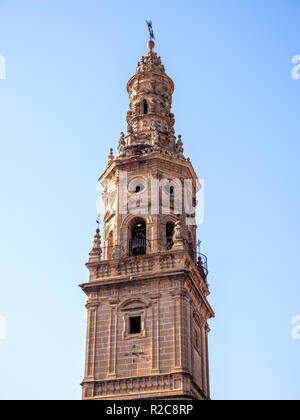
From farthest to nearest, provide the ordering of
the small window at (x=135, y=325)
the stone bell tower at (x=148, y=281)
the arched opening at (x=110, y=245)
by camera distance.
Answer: the arched opening at (x=110, y=245), the small window at (x=135, y=325), the stone bell tower at (x=148, y=281)

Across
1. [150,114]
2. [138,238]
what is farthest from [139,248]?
[150,114]

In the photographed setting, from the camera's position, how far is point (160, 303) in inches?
1558

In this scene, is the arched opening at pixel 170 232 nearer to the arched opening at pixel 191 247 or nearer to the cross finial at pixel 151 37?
the arched opening at pixel 191 247

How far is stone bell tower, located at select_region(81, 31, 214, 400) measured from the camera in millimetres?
38125

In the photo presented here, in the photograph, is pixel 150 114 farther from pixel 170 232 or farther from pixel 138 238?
pixel 138 238

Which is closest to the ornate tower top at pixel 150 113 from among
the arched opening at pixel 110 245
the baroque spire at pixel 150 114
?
the baroque spire at pixel 150 114

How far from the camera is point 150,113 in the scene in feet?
157

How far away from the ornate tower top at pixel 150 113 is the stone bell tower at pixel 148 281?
9 centimetres

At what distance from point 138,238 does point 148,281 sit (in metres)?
3.25

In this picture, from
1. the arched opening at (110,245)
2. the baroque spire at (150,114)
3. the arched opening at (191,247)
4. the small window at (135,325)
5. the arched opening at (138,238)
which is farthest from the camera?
the baroque spire at (150,114)

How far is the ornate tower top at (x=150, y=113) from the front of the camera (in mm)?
45891

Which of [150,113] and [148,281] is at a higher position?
[150,113]

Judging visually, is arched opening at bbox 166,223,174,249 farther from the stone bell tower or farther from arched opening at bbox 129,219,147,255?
arched opening at bbox 129,219,147,255
